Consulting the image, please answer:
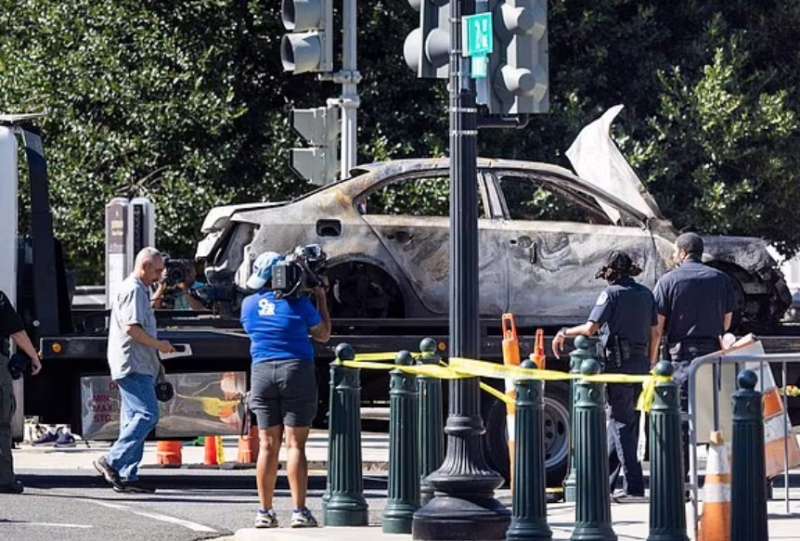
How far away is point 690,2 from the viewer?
941 inches

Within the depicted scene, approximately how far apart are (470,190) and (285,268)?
4.44 feet

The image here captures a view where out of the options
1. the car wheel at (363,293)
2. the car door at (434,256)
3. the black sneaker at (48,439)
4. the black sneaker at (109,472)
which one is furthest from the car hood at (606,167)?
the black sneaker at (48,439)

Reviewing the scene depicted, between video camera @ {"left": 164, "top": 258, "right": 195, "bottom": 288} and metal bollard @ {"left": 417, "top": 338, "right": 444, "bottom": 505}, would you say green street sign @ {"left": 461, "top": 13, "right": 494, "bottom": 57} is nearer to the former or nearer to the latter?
metal bollard @ {"left": 417, "top": 338, "right": 444, "bottom": 505}

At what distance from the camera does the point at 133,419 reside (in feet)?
46.3

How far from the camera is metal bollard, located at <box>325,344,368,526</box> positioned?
39.0 ft

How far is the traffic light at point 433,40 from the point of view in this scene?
36.7 feet

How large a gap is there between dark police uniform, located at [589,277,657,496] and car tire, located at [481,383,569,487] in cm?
94

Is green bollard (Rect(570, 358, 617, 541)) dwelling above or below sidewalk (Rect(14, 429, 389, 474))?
above

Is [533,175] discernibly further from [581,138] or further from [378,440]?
[378,440]

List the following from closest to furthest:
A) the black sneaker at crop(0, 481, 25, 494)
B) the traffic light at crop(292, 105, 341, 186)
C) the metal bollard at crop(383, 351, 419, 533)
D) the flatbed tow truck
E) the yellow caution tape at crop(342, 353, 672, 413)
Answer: the yellow caution tape at crop(342, 353, 672, 413)
the metal bollard at crop(383, 351, 419, 533)
the black sneaker at crop(0, 481, 25, 494)
the flatbed tow truck
the traffic light at crop(292, 105, 341, 186)

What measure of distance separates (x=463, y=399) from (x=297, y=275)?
1443 millimetres

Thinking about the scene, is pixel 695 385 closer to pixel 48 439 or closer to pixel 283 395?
pixel 283 395

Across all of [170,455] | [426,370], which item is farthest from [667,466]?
[170,455]

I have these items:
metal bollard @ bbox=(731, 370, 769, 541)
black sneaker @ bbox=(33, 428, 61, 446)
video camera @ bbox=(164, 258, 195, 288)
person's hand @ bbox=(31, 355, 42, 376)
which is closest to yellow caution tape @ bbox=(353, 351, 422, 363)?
video camera @ bbox=(164, 258, 195, 288)
